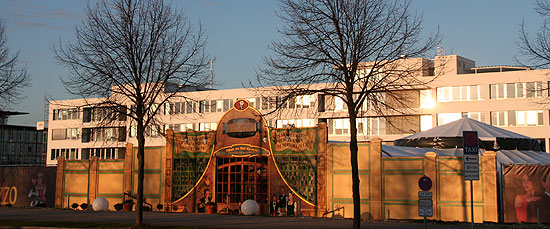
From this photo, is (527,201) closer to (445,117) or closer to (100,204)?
(100,204)

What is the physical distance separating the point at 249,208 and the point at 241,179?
196cm

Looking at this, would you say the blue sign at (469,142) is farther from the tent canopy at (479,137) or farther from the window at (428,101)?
the window at (428,101)

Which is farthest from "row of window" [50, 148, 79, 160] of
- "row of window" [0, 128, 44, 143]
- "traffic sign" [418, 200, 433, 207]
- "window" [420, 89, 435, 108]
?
"traffic sign" [418, 200, 433, 207]

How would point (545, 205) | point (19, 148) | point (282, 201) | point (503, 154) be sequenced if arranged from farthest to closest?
point (19, 148) → point (503, 154) → point (282, 201) → point (545, 205)

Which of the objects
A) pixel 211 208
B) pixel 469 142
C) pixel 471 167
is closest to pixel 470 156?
pixel 471 167

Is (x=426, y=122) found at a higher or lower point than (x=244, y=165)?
higher

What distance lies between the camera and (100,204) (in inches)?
1300

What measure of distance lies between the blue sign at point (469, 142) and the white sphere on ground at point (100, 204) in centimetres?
2141

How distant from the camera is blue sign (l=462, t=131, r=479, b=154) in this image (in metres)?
18.0

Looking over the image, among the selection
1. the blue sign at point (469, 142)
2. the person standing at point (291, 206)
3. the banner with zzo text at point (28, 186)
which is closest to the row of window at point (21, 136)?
the banner with zzo text at point (28, 186)

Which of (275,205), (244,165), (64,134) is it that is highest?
(64,134)

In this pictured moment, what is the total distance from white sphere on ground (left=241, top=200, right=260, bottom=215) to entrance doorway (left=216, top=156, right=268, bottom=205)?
0.83 meters

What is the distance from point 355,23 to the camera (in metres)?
20.6

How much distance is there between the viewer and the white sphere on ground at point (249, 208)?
2958cm
